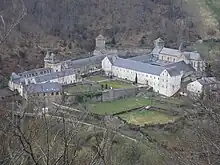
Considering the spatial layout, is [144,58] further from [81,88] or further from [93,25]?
[93,25]

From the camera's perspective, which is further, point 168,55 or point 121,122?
point 168,55

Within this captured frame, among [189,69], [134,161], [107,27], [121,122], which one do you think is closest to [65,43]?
[107,27]

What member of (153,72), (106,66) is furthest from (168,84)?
(106,66)

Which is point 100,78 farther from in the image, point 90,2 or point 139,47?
point 90,2

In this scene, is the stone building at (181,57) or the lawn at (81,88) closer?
the lawn at (81,88)

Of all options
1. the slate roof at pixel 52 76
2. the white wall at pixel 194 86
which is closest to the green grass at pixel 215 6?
the white wall at pixel 194 86

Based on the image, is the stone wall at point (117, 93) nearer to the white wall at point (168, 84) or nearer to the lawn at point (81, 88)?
the lawn at point (81, 88)

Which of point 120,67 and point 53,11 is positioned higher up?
point 53,11

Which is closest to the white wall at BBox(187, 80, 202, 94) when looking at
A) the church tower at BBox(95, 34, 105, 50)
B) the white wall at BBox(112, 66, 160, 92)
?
the white wall at BBox(112, 66, 160, 92)
